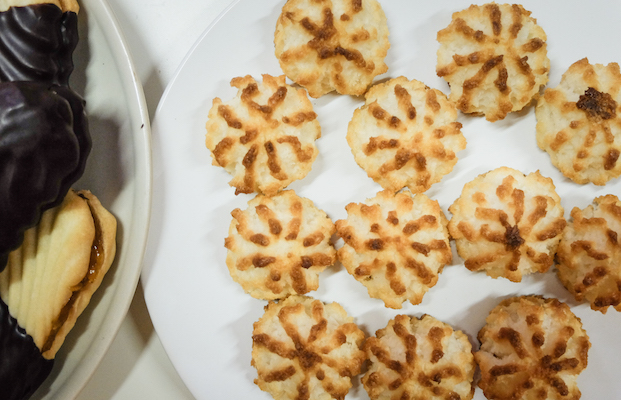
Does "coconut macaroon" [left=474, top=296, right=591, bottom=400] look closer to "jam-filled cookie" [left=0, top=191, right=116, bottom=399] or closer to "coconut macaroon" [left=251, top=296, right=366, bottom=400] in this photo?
"coconut macaroon" [left=251, top=296, right=366, bottom=400]

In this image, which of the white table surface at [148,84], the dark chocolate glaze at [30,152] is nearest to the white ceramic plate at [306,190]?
the white table surface at [148,84]

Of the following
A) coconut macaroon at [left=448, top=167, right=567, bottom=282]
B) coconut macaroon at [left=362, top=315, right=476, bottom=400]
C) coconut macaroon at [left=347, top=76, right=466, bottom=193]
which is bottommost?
coconut macaroon at [left=362, top=315, right=476, bottom=400]

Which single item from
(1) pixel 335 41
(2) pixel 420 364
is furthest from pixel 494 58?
(2) pixel 420 364

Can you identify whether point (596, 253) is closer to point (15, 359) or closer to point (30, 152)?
point (30, 152)

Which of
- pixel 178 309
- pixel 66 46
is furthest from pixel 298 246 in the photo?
pixel 66 46

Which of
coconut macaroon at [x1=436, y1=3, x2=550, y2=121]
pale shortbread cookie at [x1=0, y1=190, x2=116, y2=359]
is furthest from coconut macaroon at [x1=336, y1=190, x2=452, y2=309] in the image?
pale shortbread cookie at [x1=0, y1=190, x2=116, y2=359]

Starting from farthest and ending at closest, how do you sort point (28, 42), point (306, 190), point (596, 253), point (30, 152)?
point (306, 190)
point (596, 253)
point (28, 42)
point (30, 152)

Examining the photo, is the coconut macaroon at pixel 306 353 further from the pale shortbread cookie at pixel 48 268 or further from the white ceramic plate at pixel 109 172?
the pale shortbread cookie at pixel 48 268
